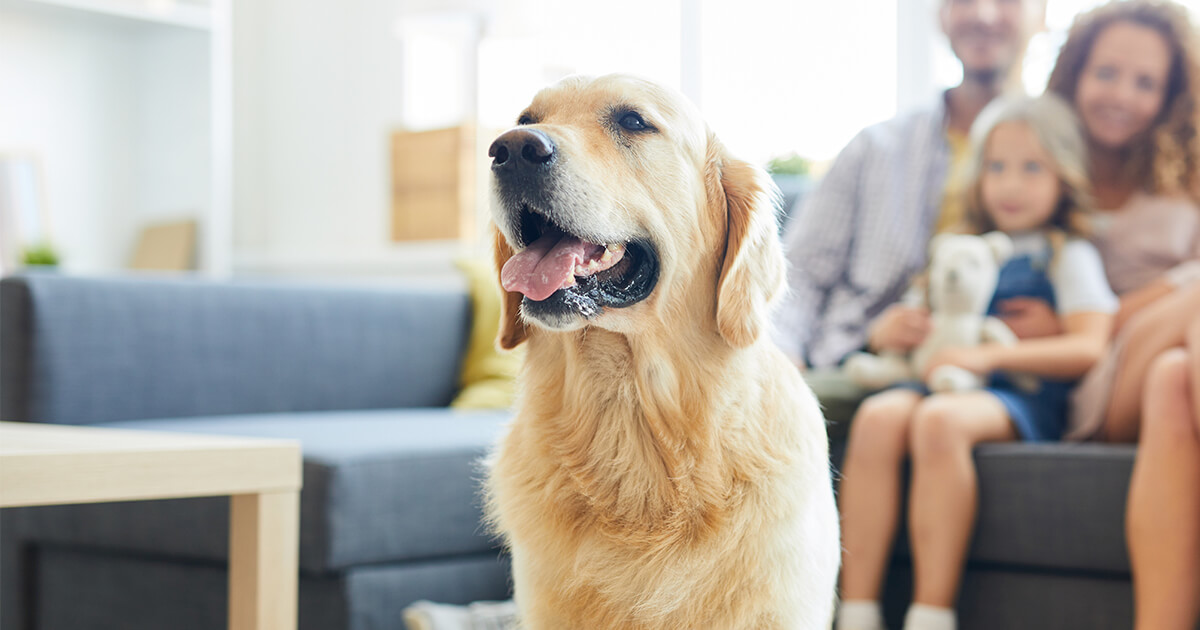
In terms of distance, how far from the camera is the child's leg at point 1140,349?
5.71 feet

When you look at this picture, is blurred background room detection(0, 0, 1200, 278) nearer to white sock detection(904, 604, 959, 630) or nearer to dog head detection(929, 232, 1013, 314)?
dog head detection(929, 232, 1013, 314)

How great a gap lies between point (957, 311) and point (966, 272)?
77 mm

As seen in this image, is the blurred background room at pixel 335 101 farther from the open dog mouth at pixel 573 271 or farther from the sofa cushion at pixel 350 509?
the open dog mouth at pixel 573 271

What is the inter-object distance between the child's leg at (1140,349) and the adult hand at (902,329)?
13.5 inches

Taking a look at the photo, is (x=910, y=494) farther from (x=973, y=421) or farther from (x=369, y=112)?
(x=369, y=112)

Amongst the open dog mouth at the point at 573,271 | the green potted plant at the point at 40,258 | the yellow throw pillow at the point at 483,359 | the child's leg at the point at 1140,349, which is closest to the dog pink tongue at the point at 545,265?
the open dog mouth at the point at 573,271

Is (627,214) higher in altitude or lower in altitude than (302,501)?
higher

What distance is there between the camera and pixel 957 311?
196 centimetres

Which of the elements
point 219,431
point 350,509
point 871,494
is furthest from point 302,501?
point 871,494

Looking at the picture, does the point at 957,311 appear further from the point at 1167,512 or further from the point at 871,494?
the point at 1167,512

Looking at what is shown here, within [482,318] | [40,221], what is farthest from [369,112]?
[482,318]

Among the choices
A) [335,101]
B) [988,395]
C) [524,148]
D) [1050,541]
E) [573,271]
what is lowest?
[1050,541]

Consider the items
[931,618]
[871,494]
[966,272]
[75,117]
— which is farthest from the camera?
[75,117]

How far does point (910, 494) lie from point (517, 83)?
2.62 metres
